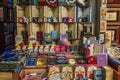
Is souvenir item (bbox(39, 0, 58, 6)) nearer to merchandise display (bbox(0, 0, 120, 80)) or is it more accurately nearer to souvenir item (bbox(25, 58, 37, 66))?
merchandise display (bbox(0, 0, 120, 80))

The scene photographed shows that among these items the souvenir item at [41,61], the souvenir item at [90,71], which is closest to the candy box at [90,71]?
the souvenir item at [90,71]

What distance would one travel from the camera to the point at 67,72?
9.08 feet

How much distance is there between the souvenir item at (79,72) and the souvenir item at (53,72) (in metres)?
0.24

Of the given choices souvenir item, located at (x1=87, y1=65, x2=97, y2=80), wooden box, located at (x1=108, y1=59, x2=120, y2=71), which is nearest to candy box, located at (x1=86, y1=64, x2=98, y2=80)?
souvenir item, located at (x1=87, y1=65, x2=97, y2=80)

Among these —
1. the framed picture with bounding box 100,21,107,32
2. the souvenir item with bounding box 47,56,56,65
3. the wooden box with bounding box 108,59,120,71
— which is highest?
the framed picture with bounding box 100,21,107,32

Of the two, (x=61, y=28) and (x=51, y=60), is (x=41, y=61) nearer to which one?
(x=51, y=60)

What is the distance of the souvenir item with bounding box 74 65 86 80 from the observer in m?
2.77

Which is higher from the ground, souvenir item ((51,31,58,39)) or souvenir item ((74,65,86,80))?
souvenir item ((51,31,58,39))

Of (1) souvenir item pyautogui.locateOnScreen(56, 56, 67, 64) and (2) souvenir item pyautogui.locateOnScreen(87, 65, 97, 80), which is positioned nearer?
(2) souvenir item pyautogui.locateOnScreen(87, 65, 97, 80)

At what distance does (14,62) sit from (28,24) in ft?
4.76

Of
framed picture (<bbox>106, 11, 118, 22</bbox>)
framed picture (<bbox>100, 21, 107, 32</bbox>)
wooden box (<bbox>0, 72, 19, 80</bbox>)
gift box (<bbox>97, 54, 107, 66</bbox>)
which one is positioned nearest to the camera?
→ wooden box (<bbox>0, 72, 19, 80</bbox>)

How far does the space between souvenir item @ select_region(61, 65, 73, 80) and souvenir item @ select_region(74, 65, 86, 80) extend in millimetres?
68

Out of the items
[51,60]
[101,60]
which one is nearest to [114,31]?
[101,60]

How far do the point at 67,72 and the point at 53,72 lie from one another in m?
0.19
